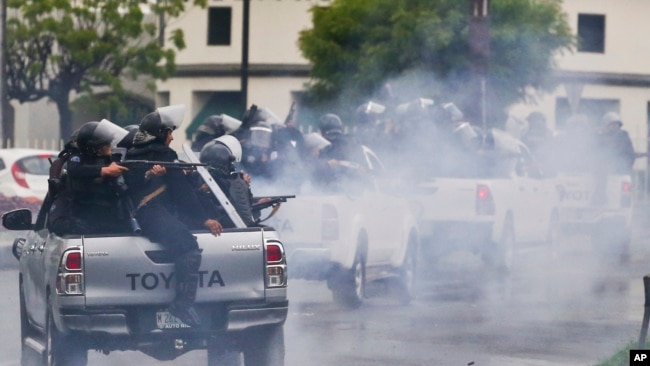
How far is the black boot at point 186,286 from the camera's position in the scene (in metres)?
9.34

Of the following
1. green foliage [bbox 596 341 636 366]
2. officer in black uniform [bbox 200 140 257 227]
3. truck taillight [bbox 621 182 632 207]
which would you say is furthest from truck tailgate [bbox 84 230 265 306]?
truck taillight [bbox 621 182 632 207]

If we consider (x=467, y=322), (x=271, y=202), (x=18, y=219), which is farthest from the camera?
(x=467, y=322)

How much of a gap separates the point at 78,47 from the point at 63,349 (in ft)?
101

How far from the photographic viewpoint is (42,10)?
3928 cm

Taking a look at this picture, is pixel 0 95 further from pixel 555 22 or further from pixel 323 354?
pixel 555 22

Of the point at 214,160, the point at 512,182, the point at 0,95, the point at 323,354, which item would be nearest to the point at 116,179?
the point at 214,160

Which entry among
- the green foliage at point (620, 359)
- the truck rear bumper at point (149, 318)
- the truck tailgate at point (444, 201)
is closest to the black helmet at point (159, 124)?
the truck rear bumper at point (149, 318)

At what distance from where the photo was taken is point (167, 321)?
31.0 feet

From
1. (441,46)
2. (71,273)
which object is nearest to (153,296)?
(71,273)

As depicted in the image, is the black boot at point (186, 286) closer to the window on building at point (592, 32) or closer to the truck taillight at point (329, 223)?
the truck taillight at point (329, 223)

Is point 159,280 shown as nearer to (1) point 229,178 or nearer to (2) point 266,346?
(2) point 266,346

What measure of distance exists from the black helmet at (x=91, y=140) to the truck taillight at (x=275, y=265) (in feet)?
3.97

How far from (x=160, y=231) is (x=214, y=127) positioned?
671 cm

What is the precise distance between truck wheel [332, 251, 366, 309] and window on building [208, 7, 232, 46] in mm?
38201
